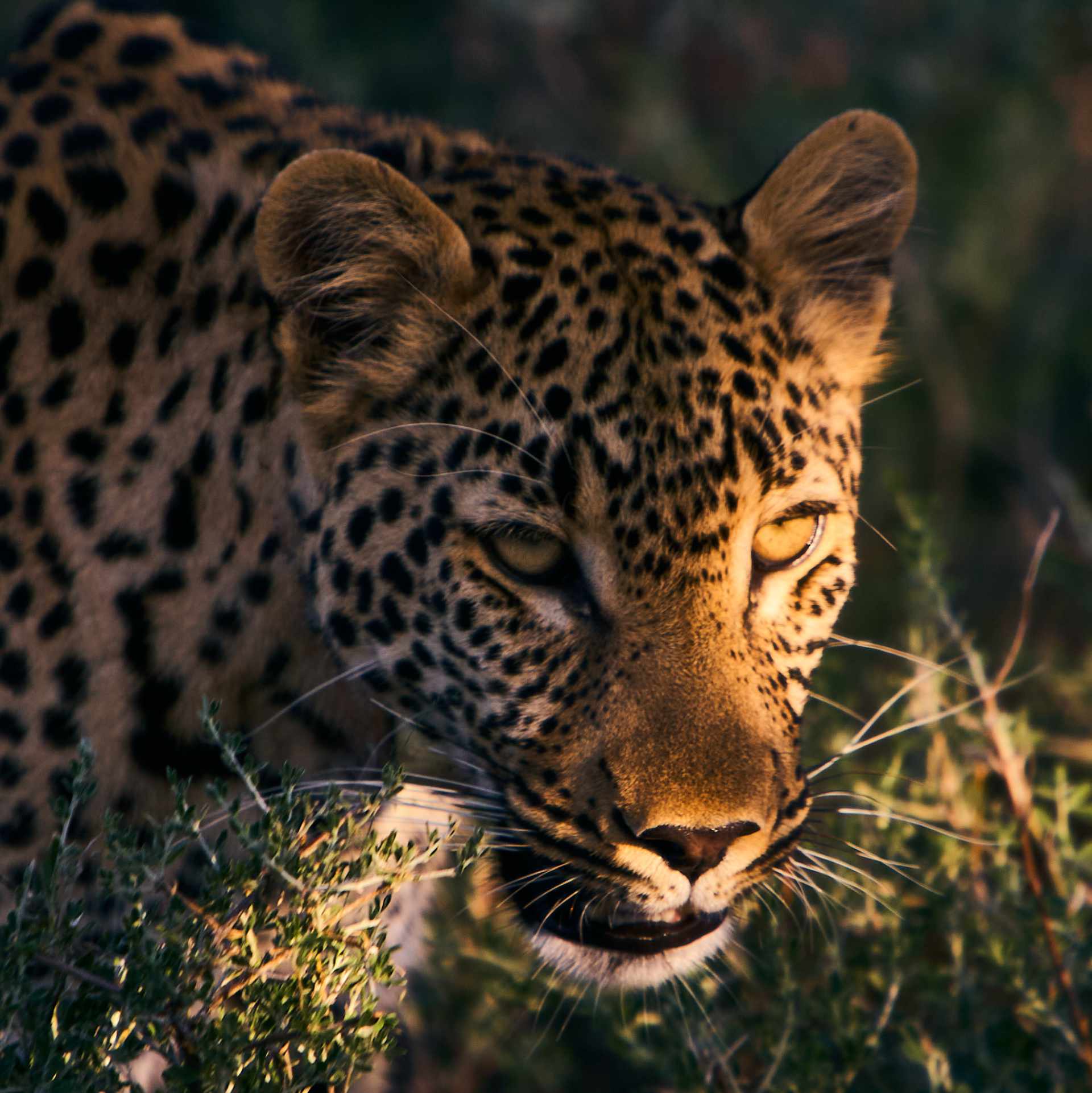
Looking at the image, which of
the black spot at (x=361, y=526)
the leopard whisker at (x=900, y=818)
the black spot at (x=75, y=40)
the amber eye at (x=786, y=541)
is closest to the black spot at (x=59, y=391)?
the black spot at (x=361, y=526)

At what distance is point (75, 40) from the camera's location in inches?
181

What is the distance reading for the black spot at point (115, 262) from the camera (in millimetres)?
4059

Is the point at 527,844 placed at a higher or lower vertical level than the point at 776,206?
lower

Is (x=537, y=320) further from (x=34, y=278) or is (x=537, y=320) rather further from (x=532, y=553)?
(x=34, y=278)

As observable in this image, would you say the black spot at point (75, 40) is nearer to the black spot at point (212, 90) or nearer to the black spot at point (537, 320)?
the black spot at point (212, 90)

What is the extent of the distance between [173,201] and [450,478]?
112 centimetres

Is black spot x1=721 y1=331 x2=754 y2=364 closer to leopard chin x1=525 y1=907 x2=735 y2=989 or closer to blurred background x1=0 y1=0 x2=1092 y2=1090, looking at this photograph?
leopard chin x1=525 y1=907 x2=735 y2=989

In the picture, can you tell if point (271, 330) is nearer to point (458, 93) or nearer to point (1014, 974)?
point (1014, 974)

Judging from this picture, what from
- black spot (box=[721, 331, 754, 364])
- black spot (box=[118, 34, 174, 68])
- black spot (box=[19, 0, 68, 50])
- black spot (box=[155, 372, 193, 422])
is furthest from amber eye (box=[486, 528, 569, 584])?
black spot (box=[19, 0, 68, 50])

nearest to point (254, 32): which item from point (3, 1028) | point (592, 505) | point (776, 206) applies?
point (776, 206)

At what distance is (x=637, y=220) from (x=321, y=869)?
5.82 ft

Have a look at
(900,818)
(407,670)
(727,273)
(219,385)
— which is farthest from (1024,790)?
(219,385)

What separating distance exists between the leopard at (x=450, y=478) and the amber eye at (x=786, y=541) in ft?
0.03

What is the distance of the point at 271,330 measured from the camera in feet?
12.7
